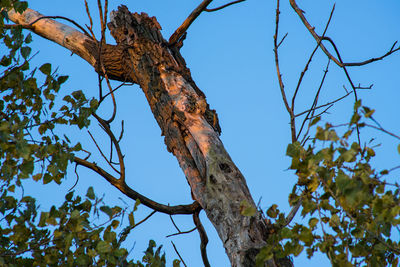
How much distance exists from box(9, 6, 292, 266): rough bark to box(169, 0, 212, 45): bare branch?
0.09 m

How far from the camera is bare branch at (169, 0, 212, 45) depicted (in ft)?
13.2

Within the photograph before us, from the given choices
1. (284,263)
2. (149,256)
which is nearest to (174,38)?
(149,256)

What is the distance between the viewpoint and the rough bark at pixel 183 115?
8.29 ft

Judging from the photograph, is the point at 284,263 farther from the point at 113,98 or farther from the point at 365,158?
the point at 113,98

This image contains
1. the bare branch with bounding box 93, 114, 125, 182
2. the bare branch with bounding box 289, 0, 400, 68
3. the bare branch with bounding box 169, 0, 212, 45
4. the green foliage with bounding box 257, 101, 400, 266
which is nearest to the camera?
the green foliage with bounding box 257, 101, 400, 266

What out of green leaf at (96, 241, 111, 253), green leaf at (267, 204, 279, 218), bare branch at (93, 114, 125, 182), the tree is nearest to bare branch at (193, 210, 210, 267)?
the tree

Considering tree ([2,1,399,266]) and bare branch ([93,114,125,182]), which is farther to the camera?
bare branch ([93,114,125,182])

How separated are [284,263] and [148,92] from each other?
1846 mm

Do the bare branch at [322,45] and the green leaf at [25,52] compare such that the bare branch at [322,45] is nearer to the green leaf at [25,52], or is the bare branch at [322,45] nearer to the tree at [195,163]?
the tree at [195,163]

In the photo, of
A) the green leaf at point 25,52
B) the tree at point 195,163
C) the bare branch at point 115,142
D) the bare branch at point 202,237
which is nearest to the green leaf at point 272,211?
the tree at point 195,163

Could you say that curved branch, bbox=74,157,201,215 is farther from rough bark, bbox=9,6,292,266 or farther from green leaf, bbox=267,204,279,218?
green leaf, bbox=267,204,279,218

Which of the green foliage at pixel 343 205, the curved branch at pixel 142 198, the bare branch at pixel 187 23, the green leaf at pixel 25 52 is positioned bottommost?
the green foliage at pixel 343 205

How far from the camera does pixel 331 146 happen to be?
182cm

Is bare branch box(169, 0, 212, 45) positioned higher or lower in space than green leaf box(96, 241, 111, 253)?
higher
